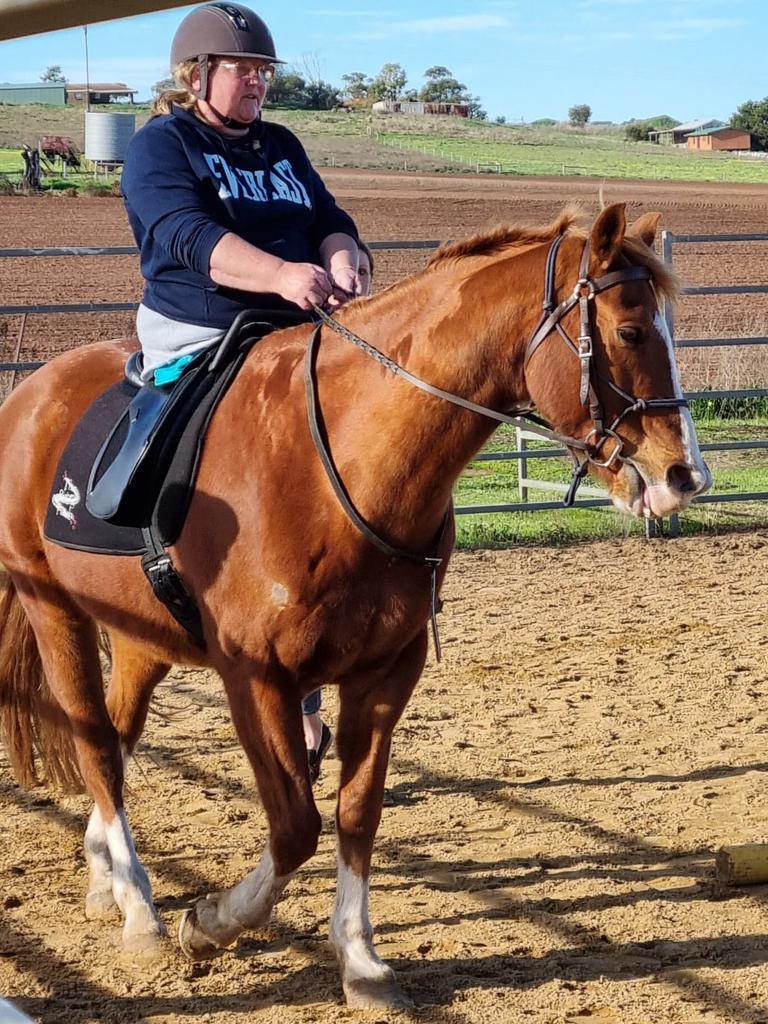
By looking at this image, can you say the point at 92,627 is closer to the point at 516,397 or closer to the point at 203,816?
the point at 203,816

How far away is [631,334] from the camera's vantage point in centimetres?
289

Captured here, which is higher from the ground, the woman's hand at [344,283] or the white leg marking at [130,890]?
the woman's hand at [344,283]

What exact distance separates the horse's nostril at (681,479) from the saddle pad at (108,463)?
121cm

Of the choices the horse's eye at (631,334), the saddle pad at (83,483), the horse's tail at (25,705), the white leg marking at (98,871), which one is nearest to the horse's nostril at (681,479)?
the horse's eye at (631,334)

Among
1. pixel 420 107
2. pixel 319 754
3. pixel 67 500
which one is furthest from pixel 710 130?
pixel 67 500

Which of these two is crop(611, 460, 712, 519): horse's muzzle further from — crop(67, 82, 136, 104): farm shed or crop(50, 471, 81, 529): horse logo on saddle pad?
crop(67, 82, 136, 104): farm shed

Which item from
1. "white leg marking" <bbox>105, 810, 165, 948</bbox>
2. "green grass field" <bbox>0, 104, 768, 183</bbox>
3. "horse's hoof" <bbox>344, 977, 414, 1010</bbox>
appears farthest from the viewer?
"green grass field" <bbox>0, 104, 768, 183</bbox>

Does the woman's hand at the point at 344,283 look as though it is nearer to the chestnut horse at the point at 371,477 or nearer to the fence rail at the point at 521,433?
the chestnut horse at the point at 371,477

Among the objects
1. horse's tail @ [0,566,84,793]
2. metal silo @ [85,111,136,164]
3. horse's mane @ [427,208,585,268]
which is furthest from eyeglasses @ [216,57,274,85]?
metal silo @ [85,111,136,164]

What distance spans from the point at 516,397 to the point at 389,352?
339mm

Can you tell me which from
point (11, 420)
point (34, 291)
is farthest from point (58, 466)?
point (34, 291)

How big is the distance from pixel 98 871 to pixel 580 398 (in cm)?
219

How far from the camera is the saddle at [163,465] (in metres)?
3.39

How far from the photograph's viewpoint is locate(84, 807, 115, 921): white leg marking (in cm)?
392
